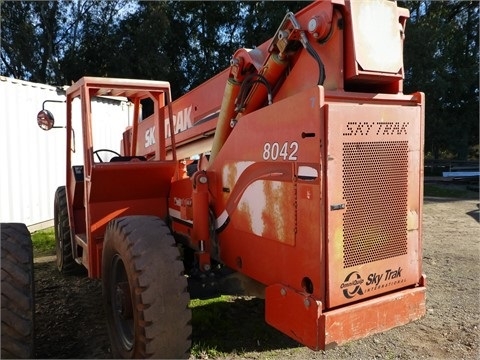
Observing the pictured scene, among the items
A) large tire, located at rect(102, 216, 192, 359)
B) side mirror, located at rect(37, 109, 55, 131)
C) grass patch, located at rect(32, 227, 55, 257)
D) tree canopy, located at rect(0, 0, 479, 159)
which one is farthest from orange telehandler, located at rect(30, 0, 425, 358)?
tree canopy, located at rect(0, 0, 479, 159)

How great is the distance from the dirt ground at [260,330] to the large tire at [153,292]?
27.4 inches

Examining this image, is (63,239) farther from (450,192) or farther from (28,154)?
(450,192)

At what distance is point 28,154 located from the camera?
838cm

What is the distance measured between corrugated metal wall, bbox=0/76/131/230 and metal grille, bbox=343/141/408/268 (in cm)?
555

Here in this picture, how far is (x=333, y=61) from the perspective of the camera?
2736 millimetres

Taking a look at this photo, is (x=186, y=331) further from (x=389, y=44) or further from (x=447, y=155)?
(x=447, y=155)

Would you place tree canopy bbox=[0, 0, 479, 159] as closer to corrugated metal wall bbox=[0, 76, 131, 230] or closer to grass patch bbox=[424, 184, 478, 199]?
grass patch bbox=[424, 184, 478, 199]

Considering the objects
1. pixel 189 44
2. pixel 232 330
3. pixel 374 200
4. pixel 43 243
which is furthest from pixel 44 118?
pixel 189 44

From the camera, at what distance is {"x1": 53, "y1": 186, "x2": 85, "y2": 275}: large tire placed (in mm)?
5137

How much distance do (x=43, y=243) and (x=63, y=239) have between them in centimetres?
259

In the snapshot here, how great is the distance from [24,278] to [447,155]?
28134 mm

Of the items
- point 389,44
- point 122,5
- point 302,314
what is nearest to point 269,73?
point 389,44

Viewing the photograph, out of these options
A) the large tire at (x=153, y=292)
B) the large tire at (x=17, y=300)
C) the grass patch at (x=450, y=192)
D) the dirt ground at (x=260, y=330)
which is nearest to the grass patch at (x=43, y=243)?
the dirt ground at (x=260, y=330)

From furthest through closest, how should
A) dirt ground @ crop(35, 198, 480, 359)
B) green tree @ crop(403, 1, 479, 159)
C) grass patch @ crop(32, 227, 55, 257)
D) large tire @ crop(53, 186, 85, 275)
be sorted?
green tree @ crop(403, 1, 479, 159)
grass patch @ crop(32, 227, 55, 257)
large tire @ crop(53, 186, 85, 275)
dirt ground @ crop(35, 198, 480, 359)
